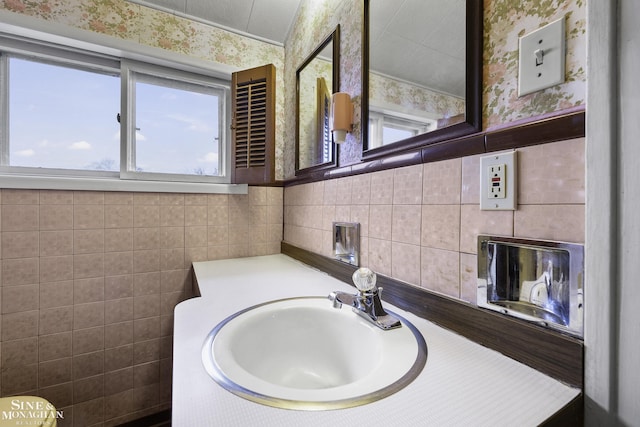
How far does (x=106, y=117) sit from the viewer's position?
1409 mm

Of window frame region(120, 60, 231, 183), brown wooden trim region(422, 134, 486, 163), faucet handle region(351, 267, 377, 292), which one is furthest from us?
window frame region(120, 60, 231, 183)

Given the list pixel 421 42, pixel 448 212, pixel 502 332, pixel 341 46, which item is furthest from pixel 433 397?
pixel 341 46

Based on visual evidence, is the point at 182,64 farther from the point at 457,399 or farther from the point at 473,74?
the point at 457,399

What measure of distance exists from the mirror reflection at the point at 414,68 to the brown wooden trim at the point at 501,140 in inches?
2.2

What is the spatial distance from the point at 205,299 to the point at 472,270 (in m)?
0.77

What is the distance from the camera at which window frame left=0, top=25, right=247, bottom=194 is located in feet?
4.06

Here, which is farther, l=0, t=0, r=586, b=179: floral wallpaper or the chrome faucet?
the chrome faucet

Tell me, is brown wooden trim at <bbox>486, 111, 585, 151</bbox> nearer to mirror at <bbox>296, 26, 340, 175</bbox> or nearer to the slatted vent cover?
mirror at <bbox>296, 26, 340, 175</bbox>

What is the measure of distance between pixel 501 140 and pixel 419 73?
35cm

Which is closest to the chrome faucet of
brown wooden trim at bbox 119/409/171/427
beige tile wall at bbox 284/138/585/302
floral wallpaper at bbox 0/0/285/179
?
beige tile wall at bbox 284/138/585/302

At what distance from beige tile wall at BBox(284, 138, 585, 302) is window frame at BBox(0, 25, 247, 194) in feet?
2.91

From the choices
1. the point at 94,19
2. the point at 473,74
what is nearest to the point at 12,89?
the point at 94,19

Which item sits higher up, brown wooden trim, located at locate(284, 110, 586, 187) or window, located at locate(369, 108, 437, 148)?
window, located at locate(369, 108, 437, 148)

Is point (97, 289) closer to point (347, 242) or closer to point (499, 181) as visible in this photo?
point (347, 242)
